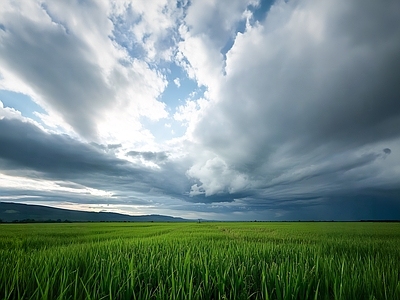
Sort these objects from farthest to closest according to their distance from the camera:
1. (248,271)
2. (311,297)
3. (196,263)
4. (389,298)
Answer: (196,263) < (248,271) < (311,297) < (389,298)

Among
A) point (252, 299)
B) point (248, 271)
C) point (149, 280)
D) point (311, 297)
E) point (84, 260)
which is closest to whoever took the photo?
point (311, 297)

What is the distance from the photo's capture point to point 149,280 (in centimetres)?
258

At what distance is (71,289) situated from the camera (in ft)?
7.75

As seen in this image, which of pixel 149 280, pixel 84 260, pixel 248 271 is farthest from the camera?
pixel 84 260

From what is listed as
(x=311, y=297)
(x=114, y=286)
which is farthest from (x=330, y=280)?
(x=114, y=286)

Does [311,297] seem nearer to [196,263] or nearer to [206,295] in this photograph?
[206,295]

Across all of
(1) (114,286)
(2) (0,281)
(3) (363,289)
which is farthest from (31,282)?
(3) (363,289)

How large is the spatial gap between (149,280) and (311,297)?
6.08ft

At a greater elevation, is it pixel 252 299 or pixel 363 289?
pixel 363 289

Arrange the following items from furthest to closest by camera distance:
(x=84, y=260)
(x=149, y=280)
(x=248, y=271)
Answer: (x=84, y=260)
(x=248, y=271)
(x=149, y=280)

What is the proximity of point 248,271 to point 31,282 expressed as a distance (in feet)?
9.11

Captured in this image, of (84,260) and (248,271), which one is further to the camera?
(84,260)

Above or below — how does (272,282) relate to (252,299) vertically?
above

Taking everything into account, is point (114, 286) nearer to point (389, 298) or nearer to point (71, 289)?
point (71, 289)
